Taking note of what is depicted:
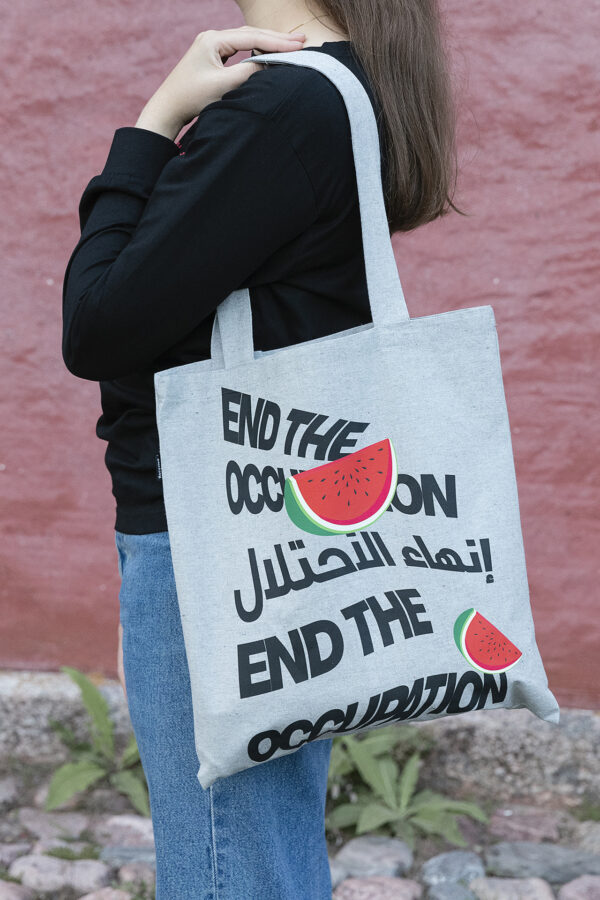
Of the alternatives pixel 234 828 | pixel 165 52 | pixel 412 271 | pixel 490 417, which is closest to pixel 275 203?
pixel 490 417

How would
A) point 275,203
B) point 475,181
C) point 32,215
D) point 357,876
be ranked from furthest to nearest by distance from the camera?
1. point 32,215
2. point 475,181
3. point 357,876
4. point 275,203

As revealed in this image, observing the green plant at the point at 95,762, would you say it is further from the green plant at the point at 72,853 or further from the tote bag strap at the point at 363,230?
the tote bag strap at the point at 363,230

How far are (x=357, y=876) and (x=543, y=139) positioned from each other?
2.27 metres

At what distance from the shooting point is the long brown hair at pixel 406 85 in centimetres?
112

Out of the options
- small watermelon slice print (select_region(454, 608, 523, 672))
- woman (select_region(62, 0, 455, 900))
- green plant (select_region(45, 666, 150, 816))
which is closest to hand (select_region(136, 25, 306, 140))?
woman (select_region(62, 0, 455, 900))

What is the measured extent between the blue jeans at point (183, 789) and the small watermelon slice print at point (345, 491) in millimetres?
199

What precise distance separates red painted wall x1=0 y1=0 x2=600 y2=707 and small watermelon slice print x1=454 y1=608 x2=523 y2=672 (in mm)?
1721

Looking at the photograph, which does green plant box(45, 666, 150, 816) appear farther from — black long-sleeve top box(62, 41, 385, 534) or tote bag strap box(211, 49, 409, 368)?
tote bag strap box(211, 49, 409, 368)

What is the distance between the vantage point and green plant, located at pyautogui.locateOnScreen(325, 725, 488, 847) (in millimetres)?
2637

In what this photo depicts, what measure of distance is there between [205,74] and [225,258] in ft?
0.95

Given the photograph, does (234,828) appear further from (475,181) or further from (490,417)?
(475,181)

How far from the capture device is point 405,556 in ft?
3.58

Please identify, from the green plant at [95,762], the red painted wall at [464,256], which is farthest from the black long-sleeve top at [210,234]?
the green plant at [95,762]

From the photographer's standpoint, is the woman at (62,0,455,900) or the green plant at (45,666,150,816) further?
the green plant at (45,666,150,816)
